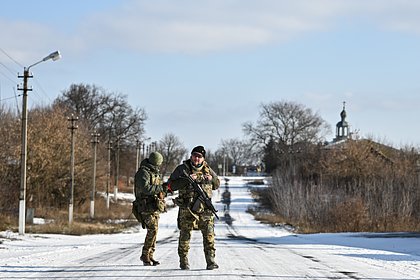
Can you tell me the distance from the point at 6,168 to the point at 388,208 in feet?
85.5

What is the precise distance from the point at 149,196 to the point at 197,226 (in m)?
1.19

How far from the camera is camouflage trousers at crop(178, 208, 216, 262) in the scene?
39.0 ft

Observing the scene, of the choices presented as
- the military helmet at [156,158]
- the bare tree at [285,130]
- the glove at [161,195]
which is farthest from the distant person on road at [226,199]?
the military helmet at [156,158]

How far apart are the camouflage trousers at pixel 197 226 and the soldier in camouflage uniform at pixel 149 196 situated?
778 millimetres

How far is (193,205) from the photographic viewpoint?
11805mm

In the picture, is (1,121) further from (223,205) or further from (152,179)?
(152,179)

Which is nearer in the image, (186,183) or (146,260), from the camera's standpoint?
(186,183)

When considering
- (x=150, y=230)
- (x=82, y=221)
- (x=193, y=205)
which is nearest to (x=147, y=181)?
(x=150, y=230)

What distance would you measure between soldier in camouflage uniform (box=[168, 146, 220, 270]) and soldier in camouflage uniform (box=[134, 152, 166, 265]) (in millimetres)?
621

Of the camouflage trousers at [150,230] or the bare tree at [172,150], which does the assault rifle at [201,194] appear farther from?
the bare tree at [172,150]

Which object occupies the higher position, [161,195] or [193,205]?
[161,195]

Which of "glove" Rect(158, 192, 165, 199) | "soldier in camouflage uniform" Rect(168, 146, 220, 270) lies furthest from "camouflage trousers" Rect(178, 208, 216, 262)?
"glove" Rect(158, 192, 165, 199)

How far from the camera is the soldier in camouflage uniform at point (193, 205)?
1185 centimetres

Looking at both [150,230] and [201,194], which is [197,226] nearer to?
[201,194]
